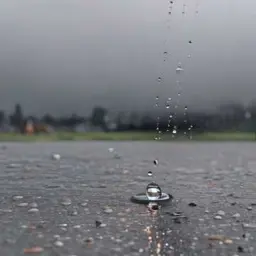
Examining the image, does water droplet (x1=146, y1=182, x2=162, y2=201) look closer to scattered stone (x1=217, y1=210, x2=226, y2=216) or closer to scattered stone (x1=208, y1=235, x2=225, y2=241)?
scattered stone (x1=217, y1=210, x2=226, y2=216)

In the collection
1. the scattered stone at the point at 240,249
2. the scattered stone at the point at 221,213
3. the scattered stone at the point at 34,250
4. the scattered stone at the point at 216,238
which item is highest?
the scattered stone at the point at 221,213

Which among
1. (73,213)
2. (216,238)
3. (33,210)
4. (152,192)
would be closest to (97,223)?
(73,213)

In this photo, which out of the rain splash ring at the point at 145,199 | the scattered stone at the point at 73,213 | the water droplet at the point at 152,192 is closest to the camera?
the scattered stone at the point at 73,213

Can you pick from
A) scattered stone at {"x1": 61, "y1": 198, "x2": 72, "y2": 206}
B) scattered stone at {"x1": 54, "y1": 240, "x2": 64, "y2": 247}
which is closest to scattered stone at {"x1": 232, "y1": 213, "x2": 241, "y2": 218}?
scattered stone at {"x1": 61, "y1": 198, "x2": 72, "y2": 206}

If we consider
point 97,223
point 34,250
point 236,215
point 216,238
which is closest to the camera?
point 34,250

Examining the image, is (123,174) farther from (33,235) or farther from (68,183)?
(33,235)

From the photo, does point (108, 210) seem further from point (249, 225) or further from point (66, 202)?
point (249, 225)

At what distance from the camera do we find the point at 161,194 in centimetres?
443

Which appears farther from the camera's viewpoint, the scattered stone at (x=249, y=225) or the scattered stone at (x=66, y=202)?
the scattered stone at (x=66, y=202)

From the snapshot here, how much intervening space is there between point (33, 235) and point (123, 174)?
134 inches

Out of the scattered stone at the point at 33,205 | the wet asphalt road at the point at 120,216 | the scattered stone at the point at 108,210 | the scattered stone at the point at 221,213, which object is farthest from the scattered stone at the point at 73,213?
the scattered stone at the point at 221,213

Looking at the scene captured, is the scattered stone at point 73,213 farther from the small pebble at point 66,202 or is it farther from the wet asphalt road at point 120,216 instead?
the small pebble at point 66,202

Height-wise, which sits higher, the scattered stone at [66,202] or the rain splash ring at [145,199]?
the rain splash ring at [145,199]

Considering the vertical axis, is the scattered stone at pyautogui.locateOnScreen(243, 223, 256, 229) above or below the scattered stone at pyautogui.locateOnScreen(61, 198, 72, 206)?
above
